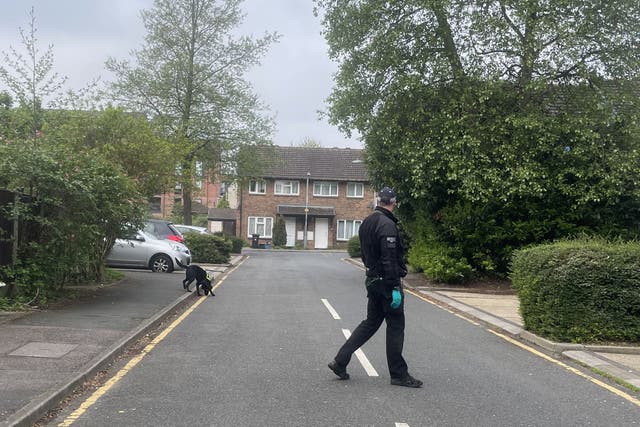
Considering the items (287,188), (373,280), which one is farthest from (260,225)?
(373,280)

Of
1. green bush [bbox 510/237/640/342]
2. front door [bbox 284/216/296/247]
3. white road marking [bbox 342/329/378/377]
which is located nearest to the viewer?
white road marking [bbox 342/329/378/377]

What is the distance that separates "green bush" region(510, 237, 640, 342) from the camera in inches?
357

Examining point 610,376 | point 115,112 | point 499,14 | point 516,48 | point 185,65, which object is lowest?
point 610,376

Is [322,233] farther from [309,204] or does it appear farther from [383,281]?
[383,281]

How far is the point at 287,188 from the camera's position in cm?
5178

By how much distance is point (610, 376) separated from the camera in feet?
24.4

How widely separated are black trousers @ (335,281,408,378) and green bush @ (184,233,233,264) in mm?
19769

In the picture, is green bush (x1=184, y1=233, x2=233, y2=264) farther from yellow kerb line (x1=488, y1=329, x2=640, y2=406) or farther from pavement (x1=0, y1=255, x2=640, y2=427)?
yellow kerb line (x1=488, y1=329, x2=640, y2=406)

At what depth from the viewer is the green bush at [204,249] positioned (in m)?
25.8

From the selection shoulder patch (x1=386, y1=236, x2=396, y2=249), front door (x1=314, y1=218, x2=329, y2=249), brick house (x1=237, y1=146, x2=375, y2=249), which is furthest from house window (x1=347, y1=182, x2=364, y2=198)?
shoulder patch (x1=386, y1=236, x2=396, y2=249)

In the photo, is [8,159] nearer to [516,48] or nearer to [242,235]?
[516,48]

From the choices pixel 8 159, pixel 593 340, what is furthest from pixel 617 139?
pixel 8 159

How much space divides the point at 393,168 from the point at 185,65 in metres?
16.2

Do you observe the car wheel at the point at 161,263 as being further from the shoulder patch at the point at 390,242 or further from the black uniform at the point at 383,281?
the shoulder patch at the point at 390,242
